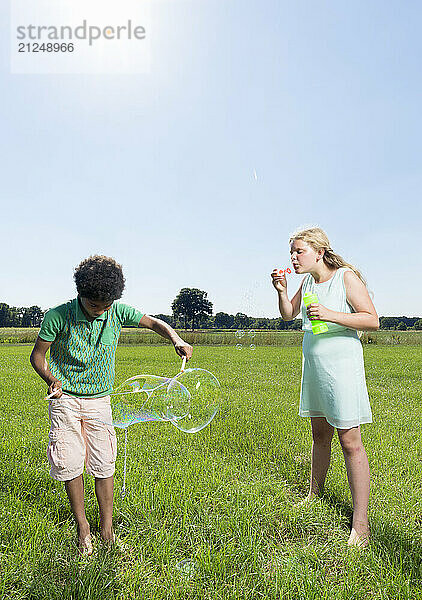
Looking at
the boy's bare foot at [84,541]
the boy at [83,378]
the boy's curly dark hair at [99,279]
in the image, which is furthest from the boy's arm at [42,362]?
the boy's bare foot at [84,541]

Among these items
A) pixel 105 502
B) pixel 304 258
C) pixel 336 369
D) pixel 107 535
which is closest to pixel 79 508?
pixel 105 502

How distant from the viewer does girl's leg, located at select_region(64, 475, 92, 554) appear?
3.07 meters

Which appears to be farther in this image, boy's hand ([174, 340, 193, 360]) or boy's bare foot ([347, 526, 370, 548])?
boy's bare foot ([347, 526, 370, 548])

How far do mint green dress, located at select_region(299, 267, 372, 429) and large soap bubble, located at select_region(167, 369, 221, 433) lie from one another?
83 cm

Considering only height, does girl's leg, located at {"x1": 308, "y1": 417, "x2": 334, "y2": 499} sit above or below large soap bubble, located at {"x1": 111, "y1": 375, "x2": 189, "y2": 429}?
below

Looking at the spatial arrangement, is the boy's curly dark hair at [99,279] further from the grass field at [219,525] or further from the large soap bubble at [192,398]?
the grass field at [219,525]

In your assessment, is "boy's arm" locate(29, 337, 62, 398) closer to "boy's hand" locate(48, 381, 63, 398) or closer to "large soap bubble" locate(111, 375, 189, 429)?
"boy's hand" locate(48, 381, 63, 398)

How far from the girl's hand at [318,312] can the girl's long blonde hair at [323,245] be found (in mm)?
518

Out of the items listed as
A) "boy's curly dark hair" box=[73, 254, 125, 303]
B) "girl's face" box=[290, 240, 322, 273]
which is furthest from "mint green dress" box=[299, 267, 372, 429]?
"boy's curly dark hair" box=[73, 254, 125, 303]

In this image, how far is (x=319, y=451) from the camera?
396 centimetres

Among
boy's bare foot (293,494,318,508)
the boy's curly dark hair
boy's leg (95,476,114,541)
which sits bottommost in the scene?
boy's bare foot (293,494,318,508)

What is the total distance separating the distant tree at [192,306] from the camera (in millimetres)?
102375

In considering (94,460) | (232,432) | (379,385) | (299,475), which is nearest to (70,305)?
(94,460)

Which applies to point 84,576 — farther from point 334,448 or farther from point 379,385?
point 379,385
